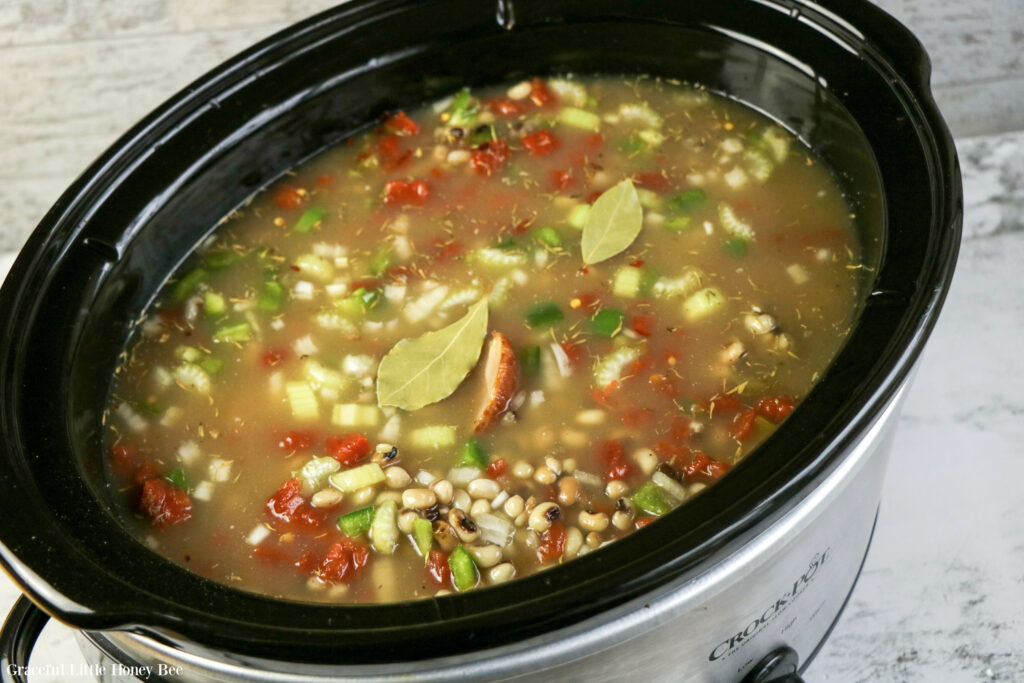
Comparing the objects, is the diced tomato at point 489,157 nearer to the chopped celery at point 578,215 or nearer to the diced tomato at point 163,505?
the chopped celery at point 578,215

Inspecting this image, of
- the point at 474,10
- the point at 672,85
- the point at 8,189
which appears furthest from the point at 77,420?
the point at 8,189

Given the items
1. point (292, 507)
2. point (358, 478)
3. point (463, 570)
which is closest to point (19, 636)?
point (292, 507)

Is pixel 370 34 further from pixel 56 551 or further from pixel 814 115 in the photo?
pixel 56 551

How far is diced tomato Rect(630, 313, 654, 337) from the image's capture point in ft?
6.55

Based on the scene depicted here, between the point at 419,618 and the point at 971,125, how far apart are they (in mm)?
2606

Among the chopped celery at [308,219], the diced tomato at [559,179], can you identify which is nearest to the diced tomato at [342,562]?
the chopped celery at [308,219]

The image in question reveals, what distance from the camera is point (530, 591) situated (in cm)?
135

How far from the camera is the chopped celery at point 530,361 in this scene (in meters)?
1.97

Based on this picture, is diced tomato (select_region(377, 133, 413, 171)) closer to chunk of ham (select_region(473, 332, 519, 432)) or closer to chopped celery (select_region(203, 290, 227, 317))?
chopped celery (select_region(203, 290, 227, 317))

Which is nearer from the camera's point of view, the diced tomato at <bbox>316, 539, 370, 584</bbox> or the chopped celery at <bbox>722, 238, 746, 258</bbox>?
the diced tomato at <bbox>316, 539, 370, 584</bbox>

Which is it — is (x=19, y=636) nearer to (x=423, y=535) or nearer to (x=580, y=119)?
(x=423, y=535)

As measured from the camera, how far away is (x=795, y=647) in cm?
190

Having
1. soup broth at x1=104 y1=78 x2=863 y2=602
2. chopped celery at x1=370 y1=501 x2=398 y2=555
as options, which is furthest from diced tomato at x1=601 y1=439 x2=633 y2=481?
chopped celery at x1=370 y1=501 x2=398 y2=555

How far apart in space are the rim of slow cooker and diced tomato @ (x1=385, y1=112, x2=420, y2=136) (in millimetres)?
1205
